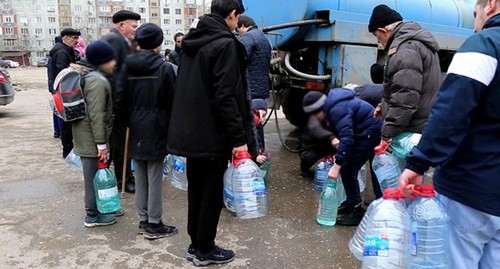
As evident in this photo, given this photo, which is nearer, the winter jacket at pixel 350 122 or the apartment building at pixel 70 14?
the apartment building at pixel 70 14

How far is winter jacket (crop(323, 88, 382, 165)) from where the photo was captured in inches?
108

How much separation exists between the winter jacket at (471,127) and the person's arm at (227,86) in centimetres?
106

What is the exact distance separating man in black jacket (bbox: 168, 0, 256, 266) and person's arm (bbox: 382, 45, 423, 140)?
101cm

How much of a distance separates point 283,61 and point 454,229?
3.86 meters

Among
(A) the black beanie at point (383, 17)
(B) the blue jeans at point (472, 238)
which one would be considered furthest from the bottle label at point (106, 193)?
(B) the blue jeans at point (472, 238)

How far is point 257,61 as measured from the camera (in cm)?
427

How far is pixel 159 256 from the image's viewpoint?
2.93 metres

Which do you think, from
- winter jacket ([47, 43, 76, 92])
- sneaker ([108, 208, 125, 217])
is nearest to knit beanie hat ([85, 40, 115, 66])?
sneaker ([108, 208, 125, 217])

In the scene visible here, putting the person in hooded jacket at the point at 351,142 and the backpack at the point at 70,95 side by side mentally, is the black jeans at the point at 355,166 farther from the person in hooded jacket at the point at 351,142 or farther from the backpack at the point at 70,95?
the backpack at the point at 70,95

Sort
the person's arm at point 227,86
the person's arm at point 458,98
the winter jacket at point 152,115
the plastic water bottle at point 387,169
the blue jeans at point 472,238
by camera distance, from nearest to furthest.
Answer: the person's arm at point 458,98, the blue jeans at point 472,238, the person's arm at point 227,86, the winter jacket at point 152,115, the plastic water bottle at point 387,169

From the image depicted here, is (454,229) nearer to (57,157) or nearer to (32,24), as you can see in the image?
(32,24)

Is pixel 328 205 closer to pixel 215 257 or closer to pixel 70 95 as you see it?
pixel 215 257

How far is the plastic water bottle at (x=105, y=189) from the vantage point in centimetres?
330

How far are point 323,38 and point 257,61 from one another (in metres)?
1.10
